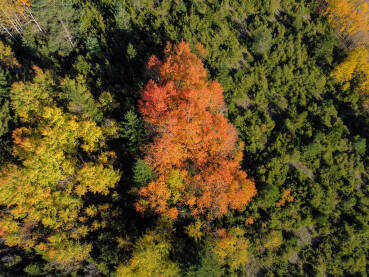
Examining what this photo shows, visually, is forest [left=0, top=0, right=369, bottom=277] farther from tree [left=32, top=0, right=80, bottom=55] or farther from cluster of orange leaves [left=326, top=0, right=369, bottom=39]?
cluster of orange leaves [left=326, top=0, right=369, bottom=39]

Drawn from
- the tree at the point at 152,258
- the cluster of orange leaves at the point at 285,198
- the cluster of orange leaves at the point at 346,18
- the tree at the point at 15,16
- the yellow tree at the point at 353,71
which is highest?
the cluster of orange leaves at the point at 346,18

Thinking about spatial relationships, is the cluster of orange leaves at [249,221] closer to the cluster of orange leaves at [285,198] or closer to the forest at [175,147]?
the forest at [175,147]

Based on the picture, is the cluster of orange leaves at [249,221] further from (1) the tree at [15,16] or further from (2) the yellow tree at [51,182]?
(1) the tree at [15,16]

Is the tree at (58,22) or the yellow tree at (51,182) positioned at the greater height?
the tree at (58,22)

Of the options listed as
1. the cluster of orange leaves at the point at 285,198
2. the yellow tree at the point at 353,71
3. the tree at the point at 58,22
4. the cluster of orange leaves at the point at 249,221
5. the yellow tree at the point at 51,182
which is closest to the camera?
the yellow tree at the point at 51,182

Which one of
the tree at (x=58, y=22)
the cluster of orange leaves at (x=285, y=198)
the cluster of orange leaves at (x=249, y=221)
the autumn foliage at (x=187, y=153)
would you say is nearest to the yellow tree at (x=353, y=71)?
the cluster of orange leaves at (x=285, y=198)

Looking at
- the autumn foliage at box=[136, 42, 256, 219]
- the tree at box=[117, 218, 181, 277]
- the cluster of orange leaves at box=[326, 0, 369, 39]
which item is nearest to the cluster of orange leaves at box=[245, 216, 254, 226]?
the autumn foliage at box=[136, 42, 256, 219]

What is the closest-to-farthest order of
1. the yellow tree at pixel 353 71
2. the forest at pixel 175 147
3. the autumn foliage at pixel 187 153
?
1. the forest at pixel 175 147
2. the autumn foliage at pixel 187 153
3. the yellow tree at pixel 353 71

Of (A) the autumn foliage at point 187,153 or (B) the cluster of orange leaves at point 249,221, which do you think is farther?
(B) the cluster of orange leaves at point 249,221

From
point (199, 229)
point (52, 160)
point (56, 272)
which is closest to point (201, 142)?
point (199, 229)
